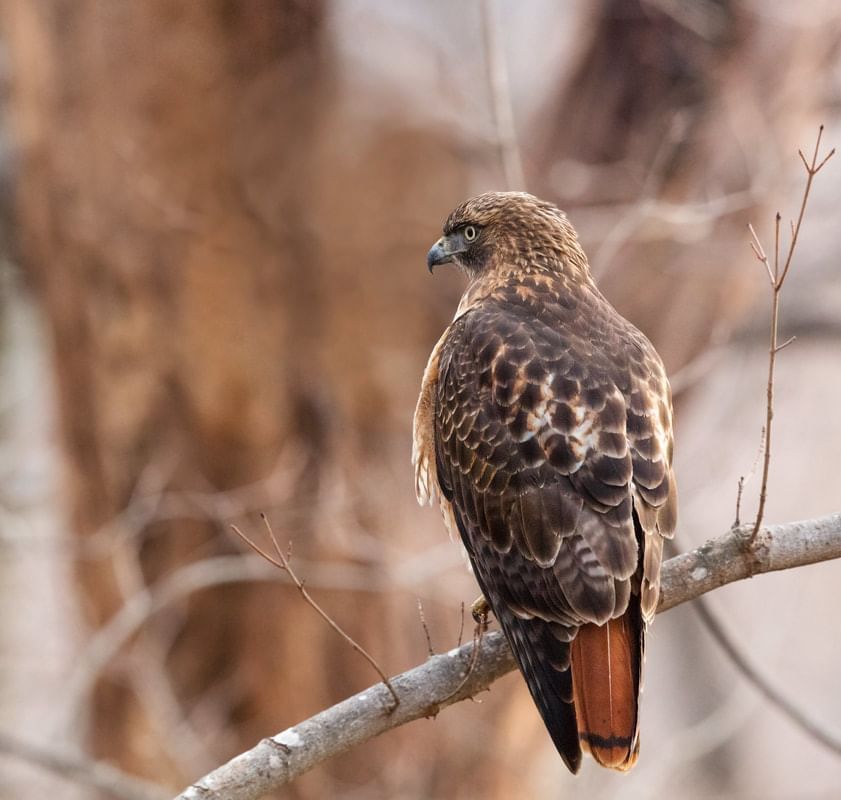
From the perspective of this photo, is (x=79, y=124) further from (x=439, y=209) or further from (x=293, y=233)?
(x=439, y=209)

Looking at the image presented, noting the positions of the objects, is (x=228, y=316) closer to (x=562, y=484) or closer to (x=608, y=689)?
(x=562, y=484)

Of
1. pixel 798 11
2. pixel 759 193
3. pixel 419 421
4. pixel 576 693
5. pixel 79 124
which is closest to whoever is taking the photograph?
pixel 576 693

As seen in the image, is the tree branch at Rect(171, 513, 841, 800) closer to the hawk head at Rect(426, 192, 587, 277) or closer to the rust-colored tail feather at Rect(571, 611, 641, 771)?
the rust-colored tail feather at Rect(571, 611, 641, 771)

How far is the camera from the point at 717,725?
26.9ft

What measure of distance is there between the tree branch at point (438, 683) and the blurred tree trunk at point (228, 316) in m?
3.22

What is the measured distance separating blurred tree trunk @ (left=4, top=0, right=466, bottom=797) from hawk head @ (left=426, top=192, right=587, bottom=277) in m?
2.25

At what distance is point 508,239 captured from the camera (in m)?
4.26

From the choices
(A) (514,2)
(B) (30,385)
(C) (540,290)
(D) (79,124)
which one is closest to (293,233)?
(D) (79,124)

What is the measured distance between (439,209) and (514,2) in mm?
1238

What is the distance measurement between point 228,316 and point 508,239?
2.64 meters

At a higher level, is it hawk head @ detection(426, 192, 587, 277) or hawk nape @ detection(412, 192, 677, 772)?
hawk head @ detection(426, 192, 587, 277)

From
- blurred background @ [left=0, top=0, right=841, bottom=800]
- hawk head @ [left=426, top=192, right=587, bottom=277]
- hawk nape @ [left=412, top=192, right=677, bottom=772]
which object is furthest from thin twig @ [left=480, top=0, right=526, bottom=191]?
blurred background @ [left=0, top=0, right=841, bottom=800]

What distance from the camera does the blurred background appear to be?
622 cm

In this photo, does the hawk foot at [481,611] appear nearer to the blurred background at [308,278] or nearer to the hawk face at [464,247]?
the hawk face at [464,247]
